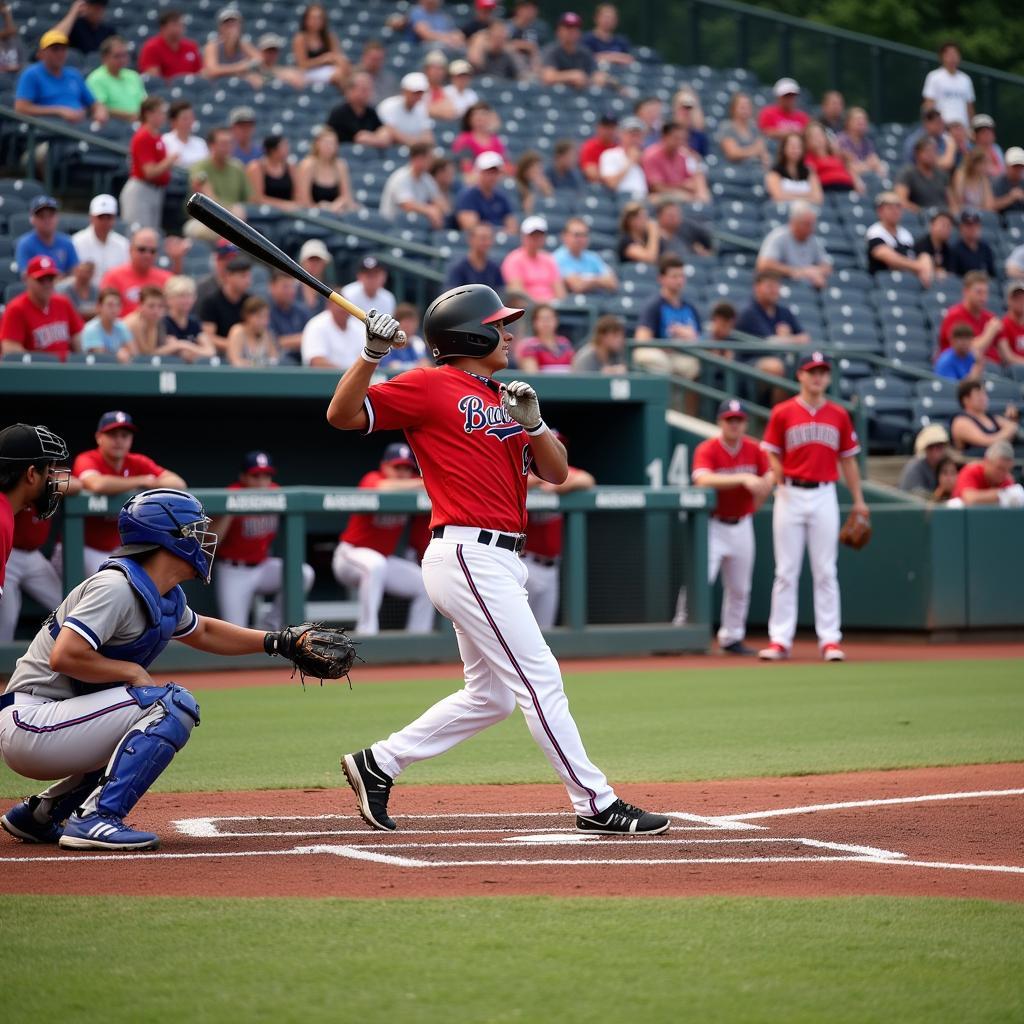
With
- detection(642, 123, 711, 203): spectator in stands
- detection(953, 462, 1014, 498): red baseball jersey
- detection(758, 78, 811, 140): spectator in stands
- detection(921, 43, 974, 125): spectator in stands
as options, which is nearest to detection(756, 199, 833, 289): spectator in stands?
detection(642, 123, 711, 203): spectator in stands

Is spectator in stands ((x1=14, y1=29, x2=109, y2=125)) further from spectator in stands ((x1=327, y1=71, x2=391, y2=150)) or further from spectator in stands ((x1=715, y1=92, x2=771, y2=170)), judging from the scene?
spectator in stands ((x1=715, y1=92, x2=771, y2=170))

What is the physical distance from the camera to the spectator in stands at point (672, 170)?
59.0 ft

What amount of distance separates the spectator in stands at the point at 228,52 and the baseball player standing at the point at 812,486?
26.1 feet

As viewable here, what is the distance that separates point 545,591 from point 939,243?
7844 millimetres

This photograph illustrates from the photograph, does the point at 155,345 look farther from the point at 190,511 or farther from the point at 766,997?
the point at 766,997

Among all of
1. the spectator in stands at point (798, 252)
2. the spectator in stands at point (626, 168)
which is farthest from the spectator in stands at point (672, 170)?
the spectator in stands at point (798, 252)

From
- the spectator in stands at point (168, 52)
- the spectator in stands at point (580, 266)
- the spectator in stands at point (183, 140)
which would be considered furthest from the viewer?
the spectator in stands at point (168, 52)

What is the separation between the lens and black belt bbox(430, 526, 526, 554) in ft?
17.6

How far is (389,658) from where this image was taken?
12406mm

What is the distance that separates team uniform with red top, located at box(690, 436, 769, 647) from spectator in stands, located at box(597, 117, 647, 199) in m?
5.16

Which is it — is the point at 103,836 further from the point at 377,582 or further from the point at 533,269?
the point at 533,269

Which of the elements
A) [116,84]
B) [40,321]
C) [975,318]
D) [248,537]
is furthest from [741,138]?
[40,321]

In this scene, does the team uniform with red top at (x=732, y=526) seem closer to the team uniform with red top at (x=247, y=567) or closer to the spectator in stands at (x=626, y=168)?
the team uniform with red top at (x=247, y=567)

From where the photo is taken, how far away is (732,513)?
1330 centimetres
